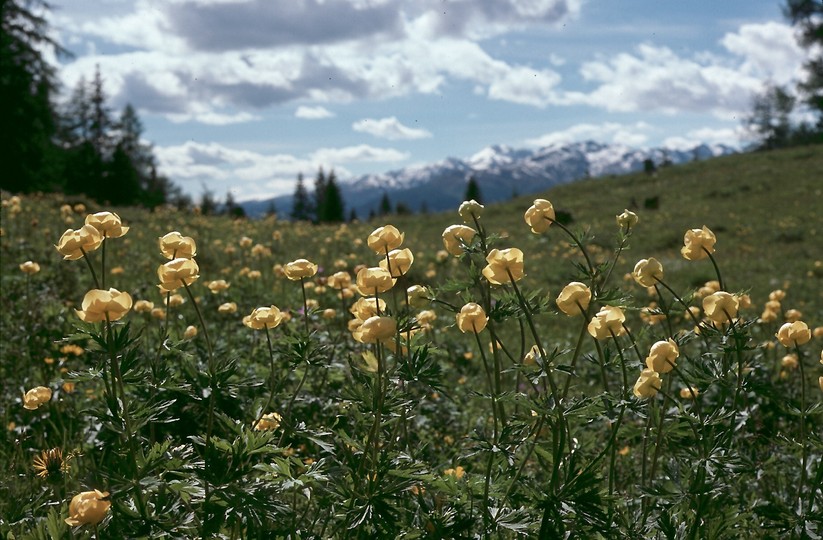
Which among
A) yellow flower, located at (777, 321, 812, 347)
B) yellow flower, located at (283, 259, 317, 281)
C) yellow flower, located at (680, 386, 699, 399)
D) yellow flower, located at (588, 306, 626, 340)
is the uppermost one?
yellow flower, located at (283, 259, 317, 281)

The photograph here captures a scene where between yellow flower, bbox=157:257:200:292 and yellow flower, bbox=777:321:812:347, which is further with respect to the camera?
yellow flower, bbox=777:321:812:347

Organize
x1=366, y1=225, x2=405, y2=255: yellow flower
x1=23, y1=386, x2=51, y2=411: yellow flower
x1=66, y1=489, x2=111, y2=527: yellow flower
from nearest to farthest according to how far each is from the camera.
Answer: x1=66, y1=489, x2=111, y2=527: yellow flower < x1=366, y1=225, x2=405, y2=255: yellow flower < x1=23, y1=386, x2=51, y2=411: yellow flower

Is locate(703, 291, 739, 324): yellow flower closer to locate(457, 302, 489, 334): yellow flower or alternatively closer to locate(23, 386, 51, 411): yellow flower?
locate(457, 302, 489, 334): yellow flower

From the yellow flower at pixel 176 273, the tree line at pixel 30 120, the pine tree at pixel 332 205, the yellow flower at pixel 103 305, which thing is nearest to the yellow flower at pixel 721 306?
A: the yellow flower at pixel 176 273

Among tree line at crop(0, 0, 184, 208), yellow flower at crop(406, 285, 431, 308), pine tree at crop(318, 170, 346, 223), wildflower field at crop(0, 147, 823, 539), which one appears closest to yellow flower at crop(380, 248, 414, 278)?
wildflower field at crop(0, 147, 823, 539)

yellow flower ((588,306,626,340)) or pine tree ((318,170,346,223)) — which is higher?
pine tree ((318,170,346,223))

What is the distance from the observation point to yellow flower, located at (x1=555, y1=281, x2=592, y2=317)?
1566mm

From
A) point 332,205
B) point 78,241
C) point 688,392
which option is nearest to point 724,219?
point 688,392

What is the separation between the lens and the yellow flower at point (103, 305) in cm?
136

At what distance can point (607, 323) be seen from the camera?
60.7 inches

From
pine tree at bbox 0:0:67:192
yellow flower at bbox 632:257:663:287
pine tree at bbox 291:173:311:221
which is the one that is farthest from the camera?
pine tree at bbox 291:173:311:221

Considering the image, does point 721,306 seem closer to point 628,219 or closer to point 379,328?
point 628,219

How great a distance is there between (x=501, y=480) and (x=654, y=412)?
1.77ft

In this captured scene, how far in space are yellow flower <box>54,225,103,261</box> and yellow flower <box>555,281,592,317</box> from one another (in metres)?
1.15
